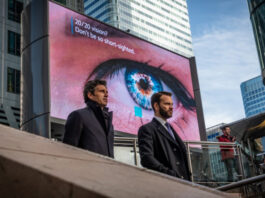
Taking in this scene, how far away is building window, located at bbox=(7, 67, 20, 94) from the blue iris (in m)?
11.1

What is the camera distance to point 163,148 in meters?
4.08

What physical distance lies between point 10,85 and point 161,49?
10693mm

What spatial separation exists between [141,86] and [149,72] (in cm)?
93

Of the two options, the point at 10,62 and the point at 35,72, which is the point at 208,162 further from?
the point at 10,62

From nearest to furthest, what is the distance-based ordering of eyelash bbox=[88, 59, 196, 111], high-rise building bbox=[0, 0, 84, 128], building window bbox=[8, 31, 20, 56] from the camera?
eyelash bbox=[88, 59, 196, 111]
high-rise building bbox=[0, 0, 84, 128]
building window bbox=[8, 31, 20, 56]

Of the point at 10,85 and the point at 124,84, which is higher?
the point at 10,85

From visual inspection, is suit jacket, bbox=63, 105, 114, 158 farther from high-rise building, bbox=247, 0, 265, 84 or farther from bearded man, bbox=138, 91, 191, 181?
high-rise building, bbox=247, 0, 265, 84

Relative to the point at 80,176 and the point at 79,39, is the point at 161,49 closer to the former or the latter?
the point at 79,39

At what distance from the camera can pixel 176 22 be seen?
12531cm

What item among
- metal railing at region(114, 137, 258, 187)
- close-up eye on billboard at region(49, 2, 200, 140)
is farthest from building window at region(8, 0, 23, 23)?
metal railing at region(114, 137, 258, 187)

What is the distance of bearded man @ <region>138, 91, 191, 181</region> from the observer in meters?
4.01

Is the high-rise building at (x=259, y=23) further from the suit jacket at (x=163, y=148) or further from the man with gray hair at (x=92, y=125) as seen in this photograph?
the man with gray hair at (x=92, y=125)

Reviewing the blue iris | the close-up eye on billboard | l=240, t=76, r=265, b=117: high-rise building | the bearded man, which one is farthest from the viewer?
l=240, t=76, r=265, b=117: high-rise building

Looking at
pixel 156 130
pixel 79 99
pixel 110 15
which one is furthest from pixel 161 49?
pixel 110 15
